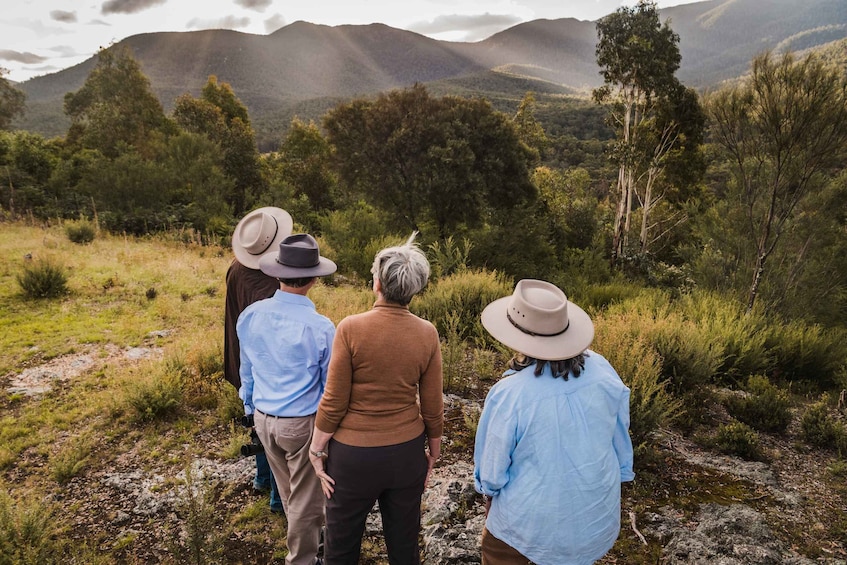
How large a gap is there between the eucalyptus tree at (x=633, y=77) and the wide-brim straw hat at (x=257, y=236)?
16248mm

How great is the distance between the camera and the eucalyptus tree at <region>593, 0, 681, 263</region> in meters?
15.0

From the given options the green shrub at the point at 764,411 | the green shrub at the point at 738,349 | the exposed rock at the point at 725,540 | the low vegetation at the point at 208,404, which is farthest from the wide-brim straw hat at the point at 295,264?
the green shrub at the point at 738,349

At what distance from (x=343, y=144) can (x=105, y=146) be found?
18125mm

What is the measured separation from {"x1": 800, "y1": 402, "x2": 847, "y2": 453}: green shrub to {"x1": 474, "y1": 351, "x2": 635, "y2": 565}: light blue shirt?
12.2 ft

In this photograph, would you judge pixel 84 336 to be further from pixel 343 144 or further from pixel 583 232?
pixel 583 232

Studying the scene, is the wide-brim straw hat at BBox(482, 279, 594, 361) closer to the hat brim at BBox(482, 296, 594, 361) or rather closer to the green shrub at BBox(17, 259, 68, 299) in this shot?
the hat brim at BBox(482, 296, 594, 361)

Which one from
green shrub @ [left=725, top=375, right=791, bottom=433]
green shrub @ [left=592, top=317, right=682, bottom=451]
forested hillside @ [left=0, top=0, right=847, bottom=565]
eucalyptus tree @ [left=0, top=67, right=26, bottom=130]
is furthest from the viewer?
eucalyptus tree @ [left=0, top=67, right=26, bottom=130]

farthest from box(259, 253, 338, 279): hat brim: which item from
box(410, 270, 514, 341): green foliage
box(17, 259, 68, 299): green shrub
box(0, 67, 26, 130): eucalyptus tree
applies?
box(0, 67, 26, 130): eucalyptus tree

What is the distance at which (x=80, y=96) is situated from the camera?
109 ft

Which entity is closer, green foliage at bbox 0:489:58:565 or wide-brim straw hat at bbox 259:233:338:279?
wide-brim straw hat at bbox 259:233:338:279

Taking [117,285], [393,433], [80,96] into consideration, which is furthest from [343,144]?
[80,96]

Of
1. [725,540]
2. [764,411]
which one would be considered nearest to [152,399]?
[725,540]

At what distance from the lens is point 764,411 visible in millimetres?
4293

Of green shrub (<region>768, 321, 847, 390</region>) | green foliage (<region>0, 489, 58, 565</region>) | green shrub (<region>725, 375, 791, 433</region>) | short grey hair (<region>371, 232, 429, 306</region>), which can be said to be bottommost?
green shrub (<region>768, 321, 847, 390</region>)
